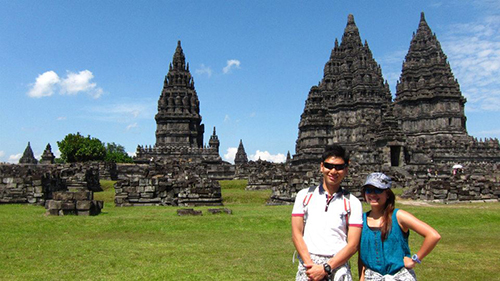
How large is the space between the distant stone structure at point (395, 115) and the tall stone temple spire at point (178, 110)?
19.5 m

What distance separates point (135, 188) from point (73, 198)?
5399 millimetres

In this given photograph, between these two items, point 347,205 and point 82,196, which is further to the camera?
point 82,196

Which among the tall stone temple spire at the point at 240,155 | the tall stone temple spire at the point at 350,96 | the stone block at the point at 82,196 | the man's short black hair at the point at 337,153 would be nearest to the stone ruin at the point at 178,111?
the tall stone temple spire at the point at 240,155

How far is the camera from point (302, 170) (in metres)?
32.3

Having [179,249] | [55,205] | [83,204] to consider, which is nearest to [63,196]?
[55,205]

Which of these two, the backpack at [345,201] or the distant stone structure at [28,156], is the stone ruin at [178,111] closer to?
the distant stone structure at [28,156]

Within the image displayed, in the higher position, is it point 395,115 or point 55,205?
point 395,115

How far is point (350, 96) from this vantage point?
6481 cm

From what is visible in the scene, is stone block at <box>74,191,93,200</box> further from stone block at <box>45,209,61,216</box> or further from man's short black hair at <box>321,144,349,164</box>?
man's short black hair at <box>321,144,349,164</box>

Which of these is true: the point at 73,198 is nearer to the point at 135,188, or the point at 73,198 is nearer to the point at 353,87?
the point at 135,188

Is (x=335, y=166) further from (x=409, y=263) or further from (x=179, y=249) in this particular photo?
(x=179, y=249)

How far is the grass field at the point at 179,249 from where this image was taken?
729cm

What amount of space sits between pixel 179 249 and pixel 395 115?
59.5 meters

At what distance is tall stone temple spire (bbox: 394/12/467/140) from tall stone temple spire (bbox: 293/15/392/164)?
3641 millimetres
